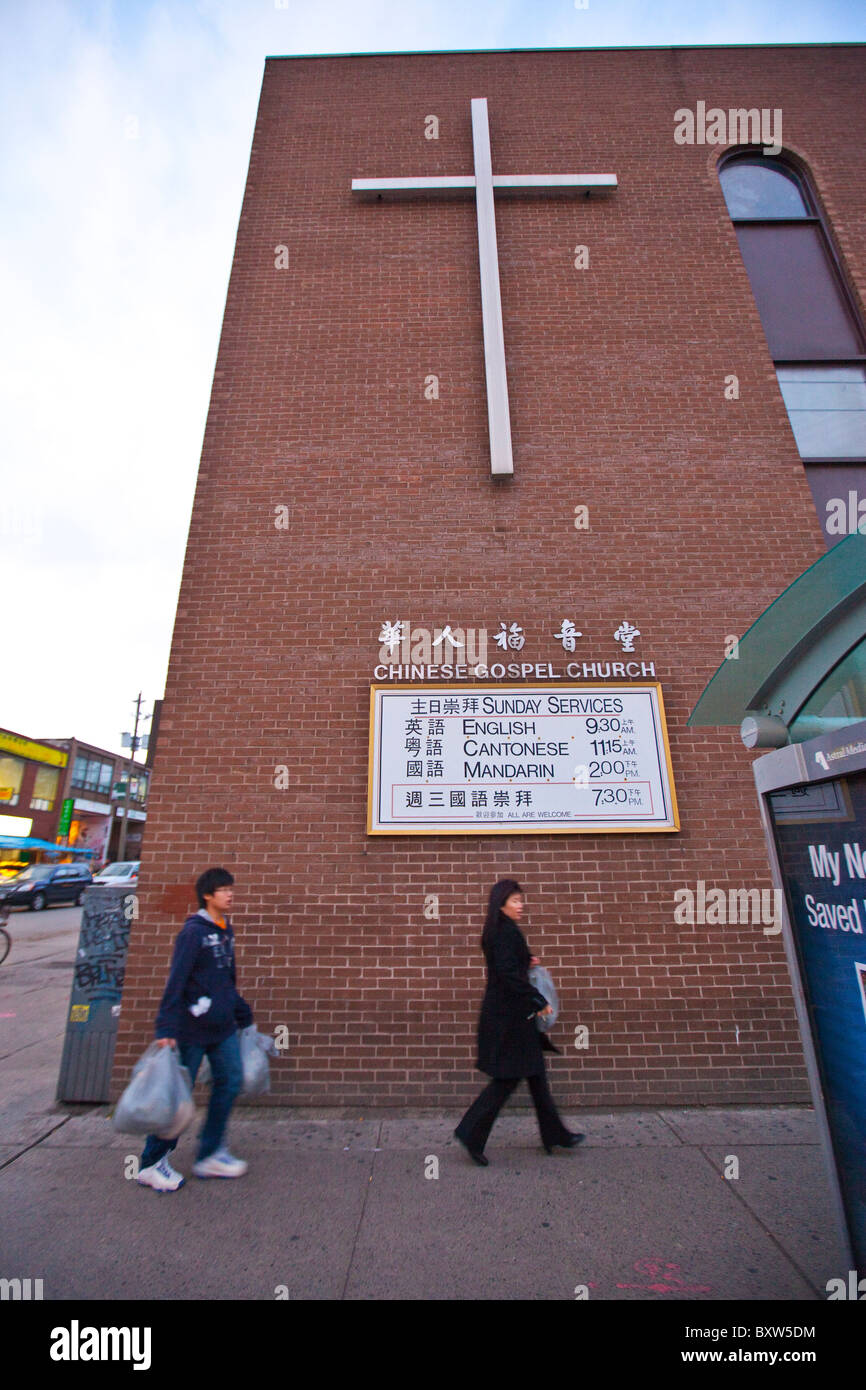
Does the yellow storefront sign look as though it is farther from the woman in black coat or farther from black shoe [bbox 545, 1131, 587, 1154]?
black shoe [bbox 545, 1131, 587, 1154]

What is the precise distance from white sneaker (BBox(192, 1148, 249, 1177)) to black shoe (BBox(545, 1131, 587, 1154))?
179 centimetres

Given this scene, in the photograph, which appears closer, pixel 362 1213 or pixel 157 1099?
pixel 157 1099

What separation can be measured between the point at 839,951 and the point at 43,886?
25056mm

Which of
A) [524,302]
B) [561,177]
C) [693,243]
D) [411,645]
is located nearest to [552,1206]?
[411,645]

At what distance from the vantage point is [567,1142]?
12.4ft

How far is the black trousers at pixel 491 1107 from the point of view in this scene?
11.9ft

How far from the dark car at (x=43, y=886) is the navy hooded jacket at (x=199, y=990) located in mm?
19108

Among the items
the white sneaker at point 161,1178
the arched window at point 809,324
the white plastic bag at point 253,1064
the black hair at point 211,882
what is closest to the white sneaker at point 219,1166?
the white sneaker at point 161,1178

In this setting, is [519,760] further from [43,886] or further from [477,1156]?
[43,886]

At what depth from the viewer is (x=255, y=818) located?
5.06 meters

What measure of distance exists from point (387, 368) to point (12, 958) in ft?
37.7

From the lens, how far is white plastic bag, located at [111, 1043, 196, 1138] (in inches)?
121

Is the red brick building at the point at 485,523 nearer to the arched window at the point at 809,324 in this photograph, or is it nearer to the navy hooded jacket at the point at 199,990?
the arched window at the point at 809,324

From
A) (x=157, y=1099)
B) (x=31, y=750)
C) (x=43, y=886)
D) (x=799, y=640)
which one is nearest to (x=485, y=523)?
(x=799, y=640)
